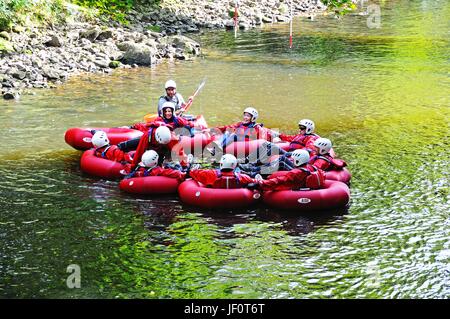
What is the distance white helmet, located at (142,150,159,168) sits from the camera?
36.7 ft

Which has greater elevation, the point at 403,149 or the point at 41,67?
the point at 41,67

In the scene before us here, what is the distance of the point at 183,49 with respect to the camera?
78.1ft

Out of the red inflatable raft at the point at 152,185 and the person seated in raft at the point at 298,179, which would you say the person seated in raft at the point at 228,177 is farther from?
the red inflatable raft at the point at 152,185

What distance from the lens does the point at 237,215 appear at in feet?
33.9

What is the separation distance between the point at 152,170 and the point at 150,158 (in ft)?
0.70

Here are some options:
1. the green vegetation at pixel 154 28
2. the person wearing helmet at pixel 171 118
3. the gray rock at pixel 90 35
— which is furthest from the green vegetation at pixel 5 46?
the person wearing helmet at pixel 171 118

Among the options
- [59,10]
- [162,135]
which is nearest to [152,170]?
[162,135]

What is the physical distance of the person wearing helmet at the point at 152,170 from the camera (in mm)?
11109

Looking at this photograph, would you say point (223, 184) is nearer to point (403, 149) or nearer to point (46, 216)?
point (46, 216)

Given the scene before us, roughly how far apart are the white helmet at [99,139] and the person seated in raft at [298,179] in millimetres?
3247

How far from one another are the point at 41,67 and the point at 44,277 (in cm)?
1238

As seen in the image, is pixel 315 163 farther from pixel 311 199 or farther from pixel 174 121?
pixel 174 121
